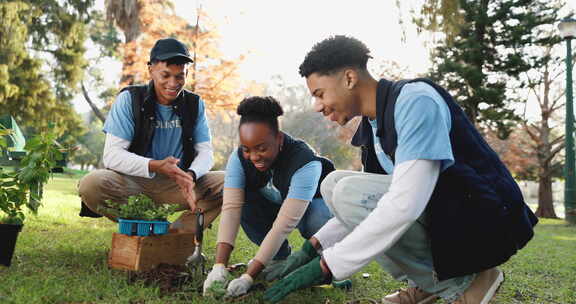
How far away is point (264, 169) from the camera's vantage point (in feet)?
10.0

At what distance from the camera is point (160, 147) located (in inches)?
148

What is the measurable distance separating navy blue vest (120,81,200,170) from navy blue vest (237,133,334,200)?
2.62 ft

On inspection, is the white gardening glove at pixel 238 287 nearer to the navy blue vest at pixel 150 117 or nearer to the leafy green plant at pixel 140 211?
the leafy green plant at pixel 140 211

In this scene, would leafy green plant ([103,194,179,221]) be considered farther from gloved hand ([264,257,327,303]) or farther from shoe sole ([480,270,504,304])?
shoe sole ([480,270,504,304])

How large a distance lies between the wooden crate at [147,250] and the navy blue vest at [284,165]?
0.59 meters

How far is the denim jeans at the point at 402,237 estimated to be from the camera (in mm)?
2252

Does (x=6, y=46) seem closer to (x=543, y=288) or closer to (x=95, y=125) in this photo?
(x=543, y=288)

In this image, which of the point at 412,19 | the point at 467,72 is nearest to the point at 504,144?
the point at 467,72

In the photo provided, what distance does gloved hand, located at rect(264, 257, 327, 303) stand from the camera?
2.08m

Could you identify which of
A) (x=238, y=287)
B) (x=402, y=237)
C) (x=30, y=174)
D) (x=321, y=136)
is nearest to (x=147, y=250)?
(x=238, y=287)

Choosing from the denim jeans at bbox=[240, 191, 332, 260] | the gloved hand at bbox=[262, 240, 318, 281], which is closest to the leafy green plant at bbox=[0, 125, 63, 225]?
the denim jeans at bbox=[240, 191, 332, 260]

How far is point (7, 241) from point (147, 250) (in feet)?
2.92

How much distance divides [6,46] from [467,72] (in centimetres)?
1579

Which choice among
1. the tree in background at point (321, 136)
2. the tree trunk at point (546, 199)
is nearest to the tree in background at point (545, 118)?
the tree trunk at point (546, 199)
